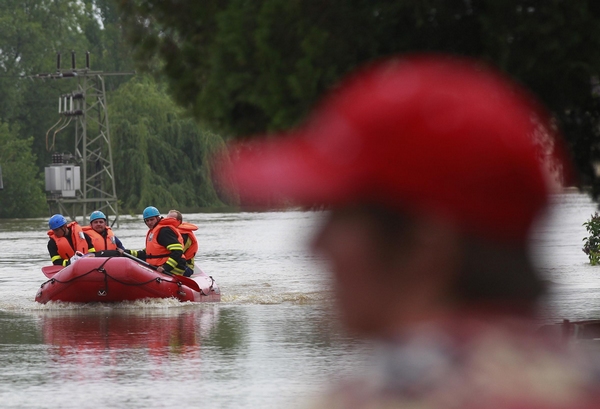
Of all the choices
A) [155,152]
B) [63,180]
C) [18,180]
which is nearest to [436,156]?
[155,152]

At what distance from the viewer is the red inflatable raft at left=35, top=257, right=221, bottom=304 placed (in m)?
21.2

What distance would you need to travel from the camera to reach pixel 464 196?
195 cm

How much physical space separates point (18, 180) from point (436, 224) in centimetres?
9142

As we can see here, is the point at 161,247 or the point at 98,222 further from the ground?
the point at 98,222

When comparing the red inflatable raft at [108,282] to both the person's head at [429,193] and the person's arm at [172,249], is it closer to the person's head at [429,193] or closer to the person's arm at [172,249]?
the person's arm at [172,249]

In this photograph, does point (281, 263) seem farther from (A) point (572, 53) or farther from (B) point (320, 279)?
(B) point (320, 279)

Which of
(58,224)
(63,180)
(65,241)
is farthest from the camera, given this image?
(63,180)

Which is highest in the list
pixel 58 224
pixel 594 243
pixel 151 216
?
pixel 151 216

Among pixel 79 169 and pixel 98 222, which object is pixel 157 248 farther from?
pixel 79 169

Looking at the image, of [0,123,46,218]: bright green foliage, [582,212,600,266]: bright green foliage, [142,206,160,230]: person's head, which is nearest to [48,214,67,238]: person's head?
[142,206,160,230]: person's head

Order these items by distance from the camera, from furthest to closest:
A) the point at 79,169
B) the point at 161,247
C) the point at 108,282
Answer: the point at 79,169
the point at 161,247
the point at 108,282

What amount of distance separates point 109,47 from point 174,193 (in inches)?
1022

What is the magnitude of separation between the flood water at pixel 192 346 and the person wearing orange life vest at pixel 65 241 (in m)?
0.90

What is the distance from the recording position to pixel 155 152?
73.3 metres
